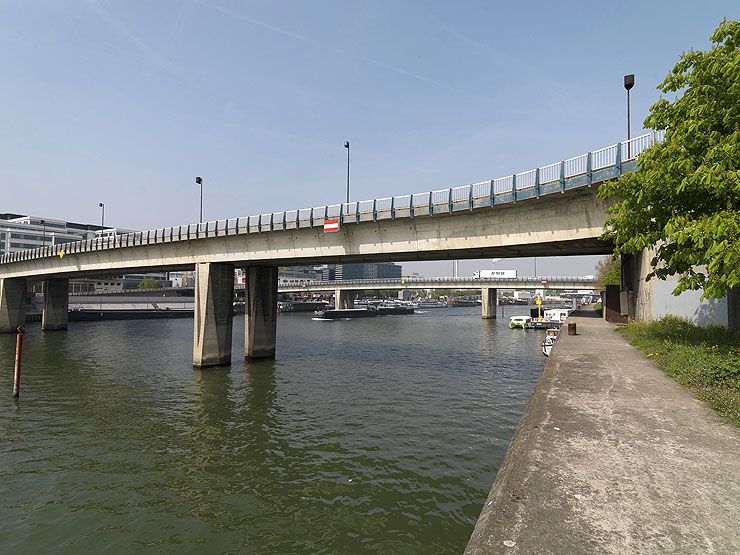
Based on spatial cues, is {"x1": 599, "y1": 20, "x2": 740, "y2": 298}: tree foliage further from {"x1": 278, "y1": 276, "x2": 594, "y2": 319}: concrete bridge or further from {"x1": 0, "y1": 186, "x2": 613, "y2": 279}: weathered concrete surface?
{"x1": 278, "y1": 276, "x2": 594, "y2": 319}: concrete bridge

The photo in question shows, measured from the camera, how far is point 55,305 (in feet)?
208

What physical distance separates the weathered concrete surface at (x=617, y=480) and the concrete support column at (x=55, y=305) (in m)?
74.1

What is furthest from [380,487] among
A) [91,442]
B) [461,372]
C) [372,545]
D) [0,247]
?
[0,247]

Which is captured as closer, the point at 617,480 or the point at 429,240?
the point at 617,480

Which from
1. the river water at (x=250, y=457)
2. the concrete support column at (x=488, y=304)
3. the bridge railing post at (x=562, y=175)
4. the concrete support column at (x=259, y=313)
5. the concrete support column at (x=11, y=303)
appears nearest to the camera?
the river water at (x=250, y=457)

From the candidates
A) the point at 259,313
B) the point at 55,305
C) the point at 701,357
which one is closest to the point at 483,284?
the point at 259,313

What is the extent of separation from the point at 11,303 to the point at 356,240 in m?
60.3

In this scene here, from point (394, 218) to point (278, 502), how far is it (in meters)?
18.5

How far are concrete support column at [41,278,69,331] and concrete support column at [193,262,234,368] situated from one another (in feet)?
143

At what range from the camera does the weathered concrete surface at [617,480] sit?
4766mm

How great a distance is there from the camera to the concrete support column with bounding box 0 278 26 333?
5941cm

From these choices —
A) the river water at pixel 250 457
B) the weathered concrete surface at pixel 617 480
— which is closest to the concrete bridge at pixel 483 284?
the river water at pixel 250 457

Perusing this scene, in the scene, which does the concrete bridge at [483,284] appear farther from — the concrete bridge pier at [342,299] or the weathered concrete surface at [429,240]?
the weathered concrete surface at [429,240]

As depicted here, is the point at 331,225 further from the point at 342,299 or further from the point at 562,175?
the point at 342,299
